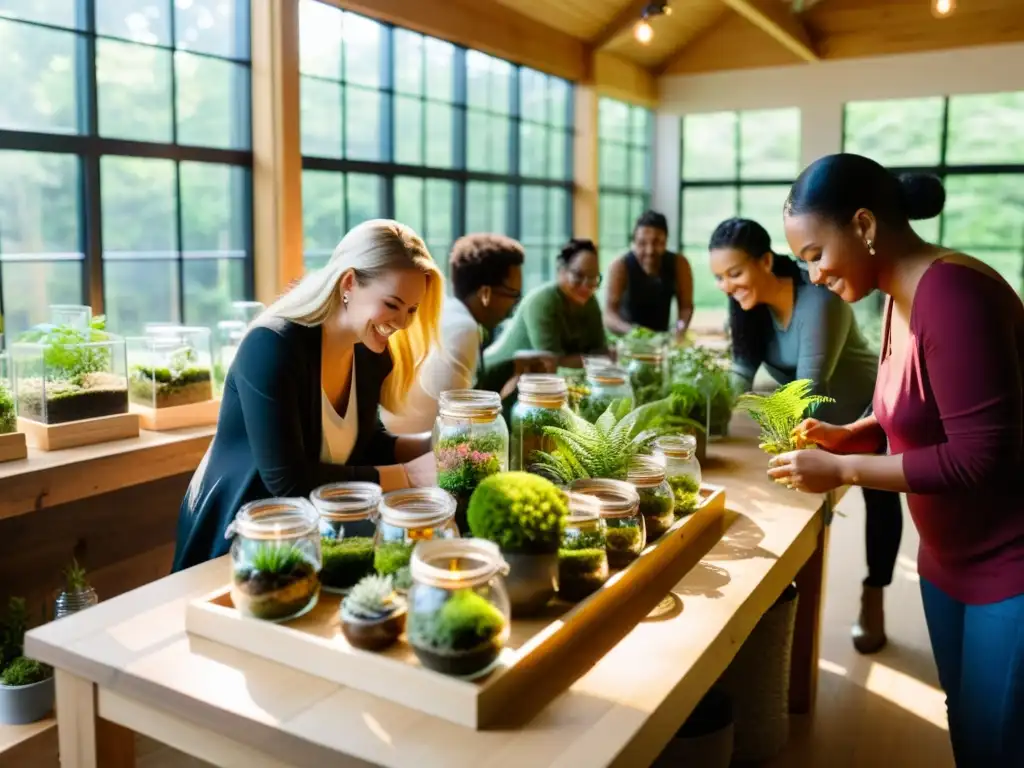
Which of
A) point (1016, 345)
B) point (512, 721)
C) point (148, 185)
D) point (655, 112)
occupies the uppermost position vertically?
point (655, 112)

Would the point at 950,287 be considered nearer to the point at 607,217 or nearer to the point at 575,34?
the point at 575,34

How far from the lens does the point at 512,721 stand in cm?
119

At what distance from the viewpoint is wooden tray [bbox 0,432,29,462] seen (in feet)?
8.45

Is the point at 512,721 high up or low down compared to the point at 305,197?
down

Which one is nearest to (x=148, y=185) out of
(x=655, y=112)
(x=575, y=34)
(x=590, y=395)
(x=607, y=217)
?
(x=590, y=395)

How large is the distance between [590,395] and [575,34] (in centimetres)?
536

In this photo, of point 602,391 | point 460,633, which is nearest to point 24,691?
point 602,391

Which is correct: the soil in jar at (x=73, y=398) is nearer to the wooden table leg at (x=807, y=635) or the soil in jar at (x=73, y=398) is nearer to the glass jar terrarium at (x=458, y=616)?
the glass jar terrarium at (x=458, y=616)

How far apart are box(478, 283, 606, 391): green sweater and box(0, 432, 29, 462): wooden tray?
171cm

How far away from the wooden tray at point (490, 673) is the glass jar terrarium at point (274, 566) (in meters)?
0.03

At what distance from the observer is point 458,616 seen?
1.17 meters

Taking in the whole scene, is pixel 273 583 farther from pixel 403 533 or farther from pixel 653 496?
pixel 653 496

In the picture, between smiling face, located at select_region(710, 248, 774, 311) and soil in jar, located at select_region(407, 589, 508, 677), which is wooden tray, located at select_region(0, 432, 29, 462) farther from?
smiling face, located at select_region(710, 248, 774, 311)

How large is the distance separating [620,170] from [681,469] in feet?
21.9
